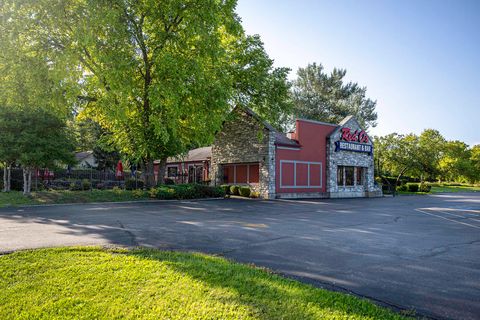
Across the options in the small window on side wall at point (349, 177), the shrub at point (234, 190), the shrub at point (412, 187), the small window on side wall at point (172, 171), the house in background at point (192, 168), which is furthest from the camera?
the shrub at point (412, 187)

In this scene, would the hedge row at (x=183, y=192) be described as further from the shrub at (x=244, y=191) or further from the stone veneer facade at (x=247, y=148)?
the stone veneer facade at (x=247, y=148)

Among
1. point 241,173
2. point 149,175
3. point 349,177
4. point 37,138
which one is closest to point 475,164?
point 349,177

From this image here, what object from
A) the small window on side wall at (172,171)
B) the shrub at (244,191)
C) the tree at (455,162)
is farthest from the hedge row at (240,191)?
the tree at (455,162)

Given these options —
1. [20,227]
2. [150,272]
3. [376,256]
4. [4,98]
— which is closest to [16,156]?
[4,98]

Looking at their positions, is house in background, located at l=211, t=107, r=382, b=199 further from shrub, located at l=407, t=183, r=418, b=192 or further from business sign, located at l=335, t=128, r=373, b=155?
shrub, located at l=407, t=183, r=418, b=192

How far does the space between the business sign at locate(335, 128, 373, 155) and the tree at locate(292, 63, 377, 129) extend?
18.0m

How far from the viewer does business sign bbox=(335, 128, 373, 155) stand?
28.4 metres

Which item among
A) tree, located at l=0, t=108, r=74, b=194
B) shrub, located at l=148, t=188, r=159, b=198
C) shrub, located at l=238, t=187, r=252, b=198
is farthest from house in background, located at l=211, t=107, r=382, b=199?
tree, located at l=0, t=108, r=74, b=194

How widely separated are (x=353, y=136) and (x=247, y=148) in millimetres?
9891

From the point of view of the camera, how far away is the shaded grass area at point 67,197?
58.2 feet

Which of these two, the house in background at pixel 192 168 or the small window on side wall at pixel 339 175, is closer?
the small window on side wall at pixel 339 175

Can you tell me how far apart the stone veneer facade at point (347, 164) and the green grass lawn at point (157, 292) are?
23.1m

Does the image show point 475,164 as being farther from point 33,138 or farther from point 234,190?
point 33,138

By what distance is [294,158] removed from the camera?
2584 cm
